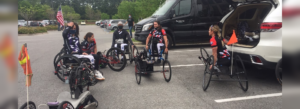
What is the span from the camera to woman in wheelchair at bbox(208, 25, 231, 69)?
4.80m

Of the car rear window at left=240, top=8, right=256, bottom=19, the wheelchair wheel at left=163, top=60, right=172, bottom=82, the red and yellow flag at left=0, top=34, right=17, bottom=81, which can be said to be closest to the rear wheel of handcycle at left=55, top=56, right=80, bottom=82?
A: the wheelchair wheel at left=163, top=60, right=172, bottom=82

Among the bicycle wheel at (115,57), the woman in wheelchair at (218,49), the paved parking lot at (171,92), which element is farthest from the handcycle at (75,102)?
the woman in wheelchair at (218,49)

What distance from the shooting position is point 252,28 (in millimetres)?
7242

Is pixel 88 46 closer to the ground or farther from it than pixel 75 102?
farther from it

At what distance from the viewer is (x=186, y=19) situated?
996cm

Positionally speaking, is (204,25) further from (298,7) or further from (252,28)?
(298,7)

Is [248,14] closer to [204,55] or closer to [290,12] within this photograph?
[204,55]

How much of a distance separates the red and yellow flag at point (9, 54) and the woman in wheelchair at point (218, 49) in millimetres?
4364

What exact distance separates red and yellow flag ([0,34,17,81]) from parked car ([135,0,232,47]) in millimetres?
9057

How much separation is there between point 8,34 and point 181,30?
31.1 ft

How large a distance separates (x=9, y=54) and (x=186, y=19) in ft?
31.2

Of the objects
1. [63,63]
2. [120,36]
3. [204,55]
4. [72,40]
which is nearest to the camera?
[63,63]

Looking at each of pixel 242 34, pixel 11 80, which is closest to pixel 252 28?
pixel 242 34

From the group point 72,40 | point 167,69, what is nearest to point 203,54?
point 167,69
